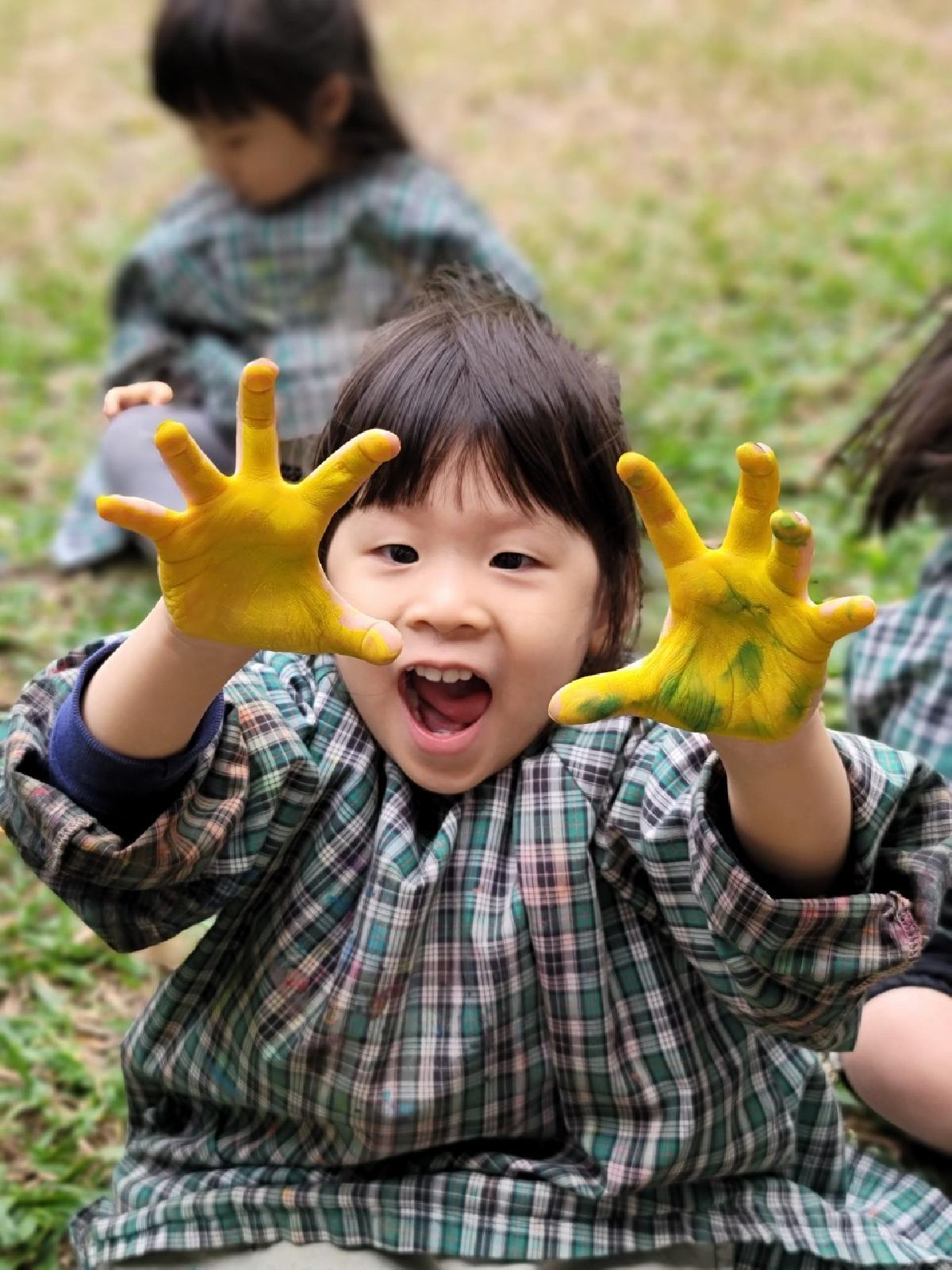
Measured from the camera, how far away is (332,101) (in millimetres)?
3590

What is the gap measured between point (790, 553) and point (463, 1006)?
59 cm

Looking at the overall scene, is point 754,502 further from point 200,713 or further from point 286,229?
point 286,229

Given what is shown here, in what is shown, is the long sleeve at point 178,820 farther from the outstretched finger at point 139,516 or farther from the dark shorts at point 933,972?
Answer: the dark shorts at point 933,972

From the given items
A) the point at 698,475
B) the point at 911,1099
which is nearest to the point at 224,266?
the point at 698,475

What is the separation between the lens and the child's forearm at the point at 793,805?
1.27m

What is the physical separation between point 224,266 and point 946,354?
6.11 ft

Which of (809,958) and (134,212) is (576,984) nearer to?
(809,958)

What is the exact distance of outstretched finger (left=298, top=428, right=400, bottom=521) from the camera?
3.94 feet

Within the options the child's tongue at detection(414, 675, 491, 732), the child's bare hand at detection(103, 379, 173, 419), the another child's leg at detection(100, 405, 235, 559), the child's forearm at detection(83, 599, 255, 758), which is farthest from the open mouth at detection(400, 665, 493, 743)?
the another child's leg at detection(100, 405, 235, 559)

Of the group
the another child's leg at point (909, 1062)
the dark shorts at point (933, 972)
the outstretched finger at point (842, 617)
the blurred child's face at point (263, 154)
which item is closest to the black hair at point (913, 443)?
the dark shorts at point (933, 972)

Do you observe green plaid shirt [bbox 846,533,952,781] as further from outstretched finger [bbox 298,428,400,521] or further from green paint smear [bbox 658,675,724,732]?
outstretched finger [bbox 298,428,400,521]

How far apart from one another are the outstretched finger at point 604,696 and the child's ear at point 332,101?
2697 millimetres

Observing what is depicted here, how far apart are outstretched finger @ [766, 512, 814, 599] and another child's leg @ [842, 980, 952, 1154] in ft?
2.97

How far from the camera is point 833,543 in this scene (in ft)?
10.5
